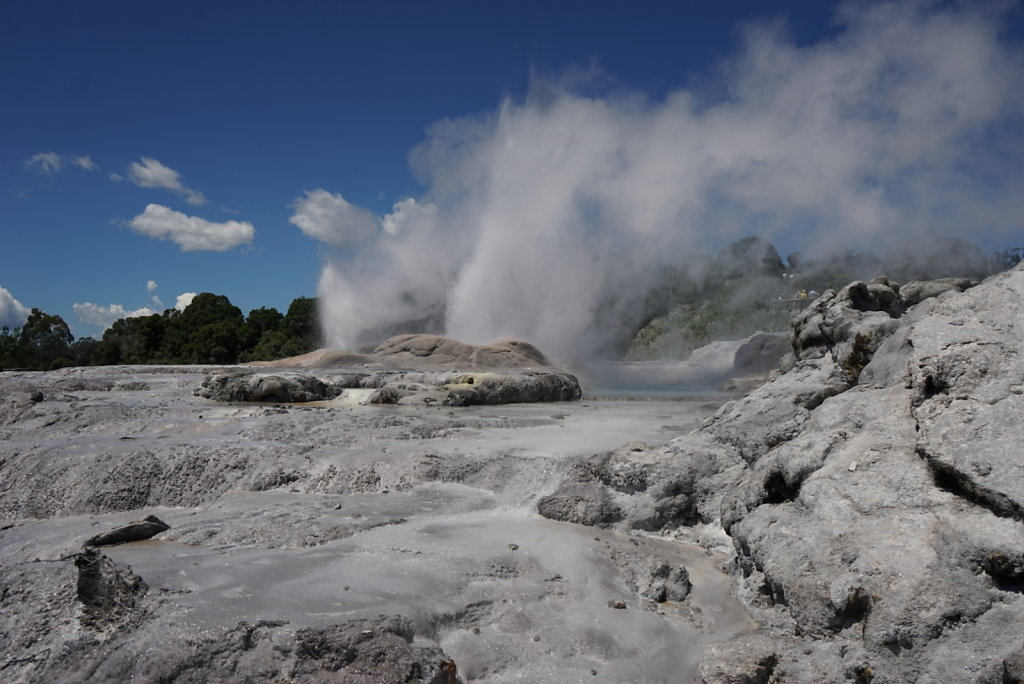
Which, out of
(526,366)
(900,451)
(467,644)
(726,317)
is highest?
(726,317)

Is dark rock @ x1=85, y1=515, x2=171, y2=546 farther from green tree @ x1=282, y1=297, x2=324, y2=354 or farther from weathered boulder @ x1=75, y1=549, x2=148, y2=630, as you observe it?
green tree @ x1=282, y1=297, x2=324, y2=354

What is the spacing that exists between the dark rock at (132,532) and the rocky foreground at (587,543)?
0.07ft

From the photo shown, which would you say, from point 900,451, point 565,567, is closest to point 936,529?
point 900,451

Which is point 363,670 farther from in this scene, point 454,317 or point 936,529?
point 454,317

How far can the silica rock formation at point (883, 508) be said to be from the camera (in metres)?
3.07

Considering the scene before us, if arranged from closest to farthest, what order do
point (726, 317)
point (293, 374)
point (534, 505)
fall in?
1. point (534, 505)
2. point (293, 374)
3. point (726, 317)

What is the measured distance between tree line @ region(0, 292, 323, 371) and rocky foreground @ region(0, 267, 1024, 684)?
2940cm

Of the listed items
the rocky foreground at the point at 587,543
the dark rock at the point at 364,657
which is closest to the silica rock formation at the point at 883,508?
the rocky foreground at the point at 587,543

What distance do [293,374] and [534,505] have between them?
27.9ft

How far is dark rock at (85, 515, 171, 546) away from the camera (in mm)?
5246

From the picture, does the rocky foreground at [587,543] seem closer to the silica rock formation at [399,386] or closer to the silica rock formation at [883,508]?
the silica rock formation at [883,508]

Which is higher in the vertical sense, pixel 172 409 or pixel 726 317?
pixel 726 317

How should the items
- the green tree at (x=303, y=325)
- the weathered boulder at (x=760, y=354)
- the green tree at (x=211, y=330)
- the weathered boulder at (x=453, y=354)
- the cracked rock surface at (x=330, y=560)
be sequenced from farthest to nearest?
the green tree at (x=303, y=325) < the green tree at (x=211, y=330) < the weathered boulder at (x=760, y=354) < the weathered boulder at (x=453, y=354) < the cracked rock surface at (x=330, y=560)

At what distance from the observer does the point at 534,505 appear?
625 centimetres
